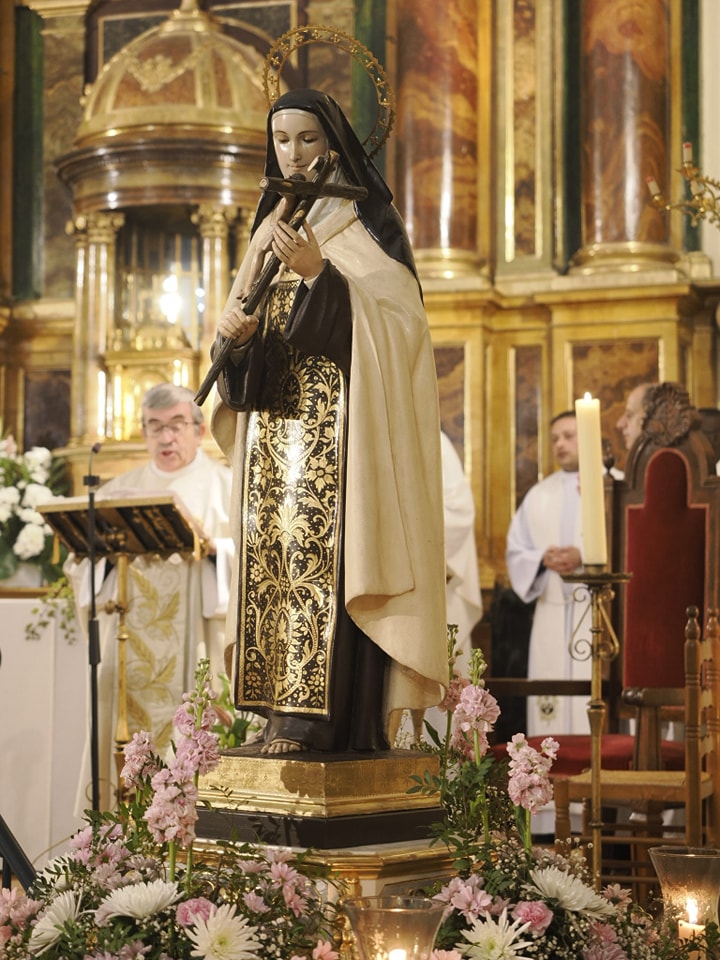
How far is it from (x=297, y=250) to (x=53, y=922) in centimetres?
155

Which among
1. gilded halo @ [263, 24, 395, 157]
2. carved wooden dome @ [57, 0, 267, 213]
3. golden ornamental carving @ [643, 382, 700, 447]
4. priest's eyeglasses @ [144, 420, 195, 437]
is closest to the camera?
gilded halo @ [263, 24, 395, 157]

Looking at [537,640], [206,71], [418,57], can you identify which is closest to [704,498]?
[537,640]

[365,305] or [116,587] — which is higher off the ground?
[365,305]

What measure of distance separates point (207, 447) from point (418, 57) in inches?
94.0

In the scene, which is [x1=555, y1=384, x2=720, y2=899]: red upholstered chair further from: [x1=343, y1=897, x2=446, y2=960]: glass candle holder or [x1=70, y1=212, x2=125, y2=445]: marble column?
[x1=70, y1=212, x2=125, y2=445]: marble column

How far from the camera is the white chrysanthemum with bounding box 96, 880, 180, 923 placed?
3166 millimetres

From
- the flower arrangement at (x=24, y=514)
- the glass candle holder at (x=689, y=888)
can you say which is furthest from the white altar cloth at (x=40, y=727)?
the glass candle holder at (x=689, y=888)

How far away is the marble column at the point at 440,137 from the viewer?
9.04 metres

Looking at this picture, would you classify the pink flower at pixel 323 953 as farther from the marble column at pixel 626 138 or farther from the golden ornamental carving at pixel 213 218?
the golden ornamental carving at pixel 213 218

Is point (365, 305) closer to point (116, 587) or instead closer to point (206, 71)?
point (116, 587)

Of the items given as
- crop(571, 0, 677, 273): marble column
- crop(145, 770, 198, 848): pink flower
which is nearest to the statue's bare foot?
crop(145, 770, 198, 848): pink flower

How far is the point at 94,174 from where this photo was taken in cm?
940

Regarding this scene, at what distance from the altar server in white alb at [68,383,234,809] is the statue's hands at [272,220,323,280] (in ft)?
11.0

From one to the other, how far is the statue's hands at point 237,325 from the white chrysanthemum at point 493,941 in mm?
1467
